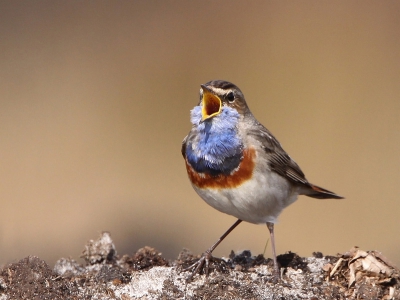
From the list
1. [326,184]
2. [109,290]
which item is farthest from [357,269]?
[326,184]

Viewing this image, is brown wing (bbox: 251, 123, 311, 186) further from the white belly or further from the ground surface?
the ground surface

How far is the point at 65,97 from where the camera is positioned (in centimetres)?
1095

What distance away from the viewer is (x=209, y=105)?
243 inches

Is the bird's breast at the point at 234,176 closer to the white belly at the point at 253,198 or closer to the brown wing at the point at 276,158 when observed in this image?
the white belly at the point at 253,198

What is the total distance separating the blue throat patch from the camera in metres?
5.97

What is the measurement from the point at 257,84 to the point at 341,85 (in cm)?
127

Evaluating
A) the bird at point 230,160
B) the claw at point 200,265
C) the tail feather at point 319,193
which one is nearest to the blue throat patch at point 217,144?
the bird at point 230,160

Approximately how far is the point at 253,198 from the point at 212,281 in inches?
31.9

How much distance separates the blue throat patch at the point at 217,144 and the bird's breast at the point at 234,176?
0.03 meters

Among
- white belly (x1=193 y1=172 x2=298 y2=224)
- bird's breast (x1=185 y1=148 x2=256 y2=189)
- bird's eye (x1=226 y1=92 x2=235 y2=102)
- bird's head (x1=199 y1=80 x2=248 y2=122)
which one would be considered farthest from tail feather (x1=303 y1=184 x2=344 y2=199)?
bird's eye (x1=226 y1=92 x2=235 y2=102)

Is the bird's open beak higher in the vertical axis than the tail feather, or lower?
lower

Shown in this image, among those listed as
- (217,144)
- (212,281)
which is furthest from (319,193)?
(212,281)

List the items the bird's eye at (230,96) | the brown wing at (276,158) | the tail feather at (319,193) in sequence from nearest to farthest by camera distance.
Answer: the bird's eye at (230,96) < the brown wing at (276,158) < the tail feather at (319,193)

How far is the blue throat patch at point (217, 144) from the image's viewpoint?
235 inches
